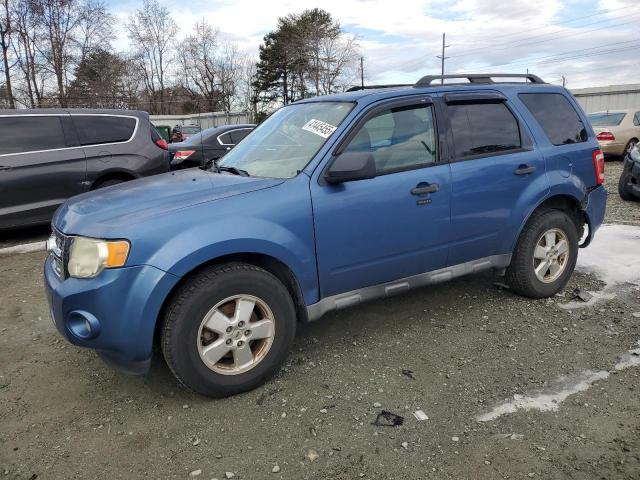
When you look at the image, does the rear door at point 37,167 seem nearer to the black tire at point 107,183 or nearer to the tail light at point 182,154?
the black tire at point 107,183

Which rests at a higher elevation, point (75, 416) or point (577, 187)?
point (577, 187)

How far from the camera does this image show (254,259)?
10.0ft

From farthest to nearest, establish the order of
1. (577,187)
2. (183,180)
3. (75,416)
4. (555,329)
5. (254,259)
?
1. (577,187)
2. (555,329)
3. (183,180)
4. (254,259)
5. (75,416)

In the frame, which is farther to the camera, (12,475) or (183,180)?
(183,180)

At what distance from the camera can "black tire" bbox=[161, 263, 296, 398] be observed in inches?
108

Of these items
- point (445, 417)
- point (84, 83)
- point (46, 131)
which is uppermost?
point (84, 83)

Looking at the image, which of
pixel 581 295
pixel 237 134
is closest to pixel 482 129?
pixel 581 295

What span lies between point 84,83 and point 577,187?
1658 inches

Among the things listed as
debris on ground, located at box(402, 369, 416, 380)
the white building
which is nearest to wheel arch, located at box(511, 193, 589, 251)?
debris on ground, located at box(402, 369, 416, 380)

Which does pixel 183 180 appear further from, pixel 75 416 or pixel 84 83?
pixel 84 83

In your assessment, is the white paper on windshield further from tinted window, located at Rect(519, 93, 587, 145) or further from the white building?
the white building

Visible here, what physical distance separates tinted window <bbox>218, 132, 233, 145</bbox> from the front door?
270 inches

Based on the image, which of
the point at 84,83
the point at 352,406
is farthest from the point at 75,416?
the point at 84,83

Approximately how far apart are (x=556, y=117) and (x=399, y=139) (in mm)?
Result: 1689
